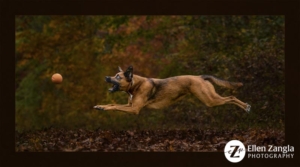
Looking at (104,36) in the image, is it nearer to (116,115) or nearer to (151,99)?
(116,115)

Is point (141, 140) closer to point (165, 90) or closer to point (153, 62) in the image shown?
point (165, 90)

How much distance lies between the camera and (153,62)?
A: 20.5 m

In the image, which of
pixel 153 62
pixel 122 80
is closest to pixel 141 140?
pixel 122 80

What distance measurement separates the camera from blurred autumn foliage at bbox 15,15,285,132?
682 inches

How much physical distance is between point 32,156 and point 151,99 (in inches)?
108

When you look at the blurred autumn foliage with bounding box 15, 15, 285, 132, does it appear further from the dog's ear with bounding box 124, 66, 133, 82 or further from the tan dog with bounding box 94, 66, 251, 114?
the dog's ear with bounding box 124, 66, 133, 82

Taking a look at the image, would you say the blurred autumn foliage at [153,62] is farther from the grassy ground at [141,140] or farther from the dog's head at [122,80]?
the dog's head at [122,80]

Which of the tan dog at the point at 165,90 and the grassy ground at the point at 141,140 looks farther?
the grassy ground at the point at 141,140

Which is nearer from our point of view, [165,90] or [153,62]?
[165,90]

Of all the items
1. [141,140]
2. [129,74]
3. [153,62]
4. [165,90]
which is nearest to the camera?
[129,74]

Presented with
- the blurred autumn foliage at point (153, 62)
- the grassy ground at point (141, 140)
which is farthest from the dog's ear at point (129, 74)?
the blurred autumn foliage at point (153, 62)

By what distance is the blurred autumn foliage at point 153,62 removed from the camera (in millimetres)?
17328

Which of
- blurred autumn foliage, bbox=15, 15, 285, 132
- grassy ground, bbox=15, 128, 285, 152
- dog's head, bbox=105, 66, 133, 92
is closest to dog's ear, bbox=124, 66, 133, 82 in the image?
dog's head, bbox=105, 66, 133, 92

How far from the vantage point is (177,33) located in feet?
66.4
